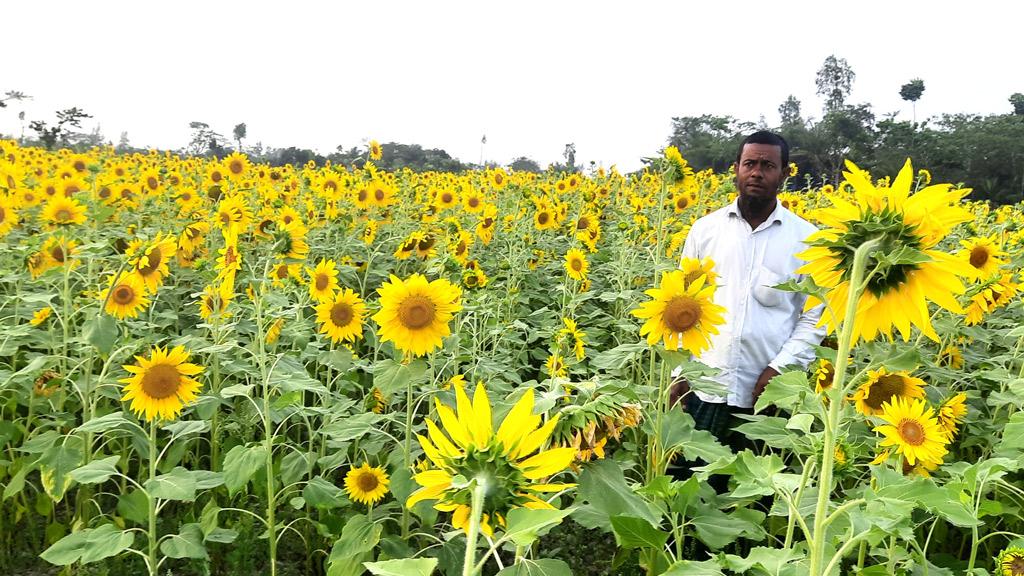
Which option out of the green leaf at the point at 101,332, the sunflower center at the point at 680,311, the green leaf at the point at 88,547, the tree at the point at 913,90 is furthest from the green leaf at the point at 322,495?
the tree at the point at 913,90

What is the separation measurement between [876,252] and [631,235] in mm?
3648

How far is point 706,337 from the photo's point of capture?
213cm

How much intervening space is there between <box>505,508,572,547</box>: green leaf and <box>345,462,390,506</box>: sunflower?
1.77 meters

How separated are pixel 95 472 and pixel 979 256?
360 centimetres

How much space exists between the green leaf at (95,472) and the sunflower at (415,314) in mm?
877

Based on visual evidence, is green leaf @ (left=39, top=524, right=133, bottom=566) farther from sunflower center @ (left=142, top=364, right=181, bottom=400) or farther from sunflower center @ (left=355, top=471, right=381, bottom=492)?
sunflower center @ (left=355, top=471, right=381, bottom=492)

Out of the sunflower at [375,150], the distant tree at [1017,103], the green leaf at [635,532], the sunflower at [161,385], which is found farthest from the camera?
the distant tree at [1017,103]

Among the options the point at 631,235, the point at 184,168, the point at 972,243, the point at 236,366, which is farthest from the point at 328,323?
the point at 184,168

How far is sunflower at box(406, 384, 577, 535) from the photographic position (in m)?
0.72

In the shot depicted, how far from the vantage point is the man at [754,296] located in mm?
2836

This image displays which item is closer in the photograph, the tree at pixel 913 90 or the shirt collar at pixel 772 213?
the shirt collar at pixel 772 213

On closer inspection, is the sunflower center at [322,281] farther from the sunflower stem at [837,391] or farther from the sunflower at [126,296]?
the sunflower stem at [837,391]

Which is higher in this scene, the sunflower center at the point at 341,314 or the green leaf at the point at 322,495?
the sunflower center at the point at 341,314

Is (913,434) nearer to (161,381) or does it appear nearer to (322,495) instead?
(322,495)
